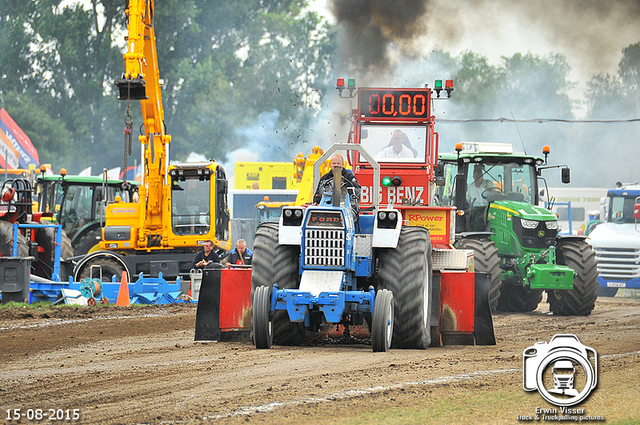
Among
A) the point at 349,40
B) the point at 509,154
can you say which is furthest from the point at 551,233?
the point at 349,40

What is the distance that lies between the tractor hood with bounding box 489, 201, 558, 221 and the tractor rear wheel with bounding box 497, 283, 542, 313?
1575 millimetres

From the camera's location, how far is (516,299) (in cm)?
1670

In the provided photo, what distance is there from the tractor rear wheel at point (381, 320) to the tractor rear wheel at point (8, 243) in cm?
867

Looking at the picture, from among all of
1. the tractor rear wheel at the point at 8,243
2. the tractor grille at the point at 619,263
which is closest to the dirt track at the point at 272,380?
the tractor rear wheel at the point at 8,243

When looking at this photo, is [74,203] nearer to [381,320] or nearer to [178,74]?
[381,320]

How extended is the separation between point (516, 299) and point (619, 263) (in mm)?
7566

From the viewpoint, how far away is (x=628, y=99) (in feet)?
181

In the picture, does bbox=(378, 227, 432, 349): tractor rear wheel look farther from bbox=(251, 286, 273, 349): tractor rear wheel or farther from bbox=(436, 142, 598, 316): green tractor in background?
bbox=(436, 142, 598, 316): green tractor in background

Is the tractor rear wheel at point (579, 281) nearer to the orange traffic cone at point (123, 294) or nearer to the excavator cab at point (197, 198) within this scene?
the excavator cab at point (197, 198)

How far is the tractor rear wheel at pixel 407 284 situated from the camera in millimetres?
9281

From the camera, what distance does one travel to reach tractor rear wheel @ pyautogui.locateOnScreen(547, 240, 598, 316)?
15.4 m

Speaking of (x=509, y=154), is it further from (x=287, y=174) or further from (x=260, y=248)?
(x=287, y=174)

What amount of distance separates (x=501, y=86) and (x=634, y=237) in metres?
34.6

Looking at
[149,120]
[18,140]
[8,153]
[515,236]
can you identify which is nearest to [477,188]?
[515,236]
